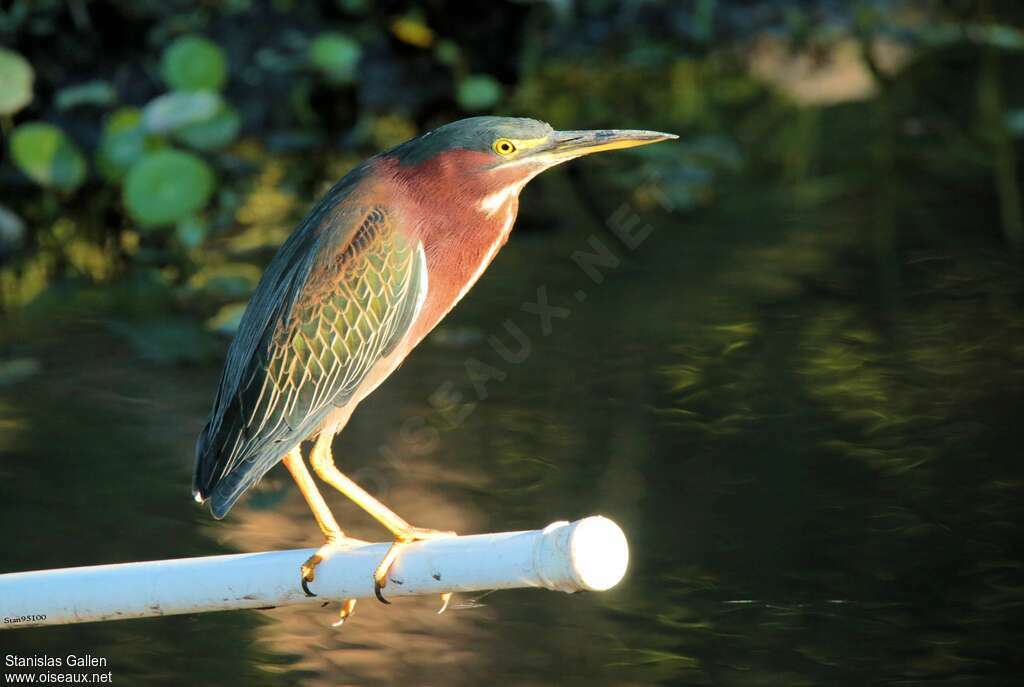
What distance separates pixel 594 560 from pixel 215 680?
63.2 inches

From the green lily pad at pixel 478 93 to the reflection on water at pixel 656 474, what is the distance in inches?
40.4

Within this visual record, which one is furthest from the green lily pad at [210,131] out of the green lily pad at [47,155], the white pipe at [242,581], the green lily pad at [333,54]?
the white pipe at [242,581]

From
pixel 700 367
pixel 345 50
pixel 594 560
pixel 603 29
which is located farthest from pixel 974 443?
pixel 603 29

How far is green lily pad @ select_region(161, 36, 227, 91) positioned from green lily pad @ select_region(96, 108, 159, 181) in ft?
0.76

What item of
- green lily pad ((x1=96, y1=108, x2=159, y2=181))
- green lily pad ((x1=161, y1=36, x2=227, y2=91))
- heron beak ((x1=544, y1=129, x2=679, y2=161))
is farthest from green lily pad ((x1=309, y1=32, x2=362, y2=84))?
heron beak ((x1=544, y1=129, x2=679, y2=161))

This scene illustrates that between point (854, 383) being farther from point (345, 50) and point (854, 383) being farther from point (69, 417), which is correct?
point (345, 50)

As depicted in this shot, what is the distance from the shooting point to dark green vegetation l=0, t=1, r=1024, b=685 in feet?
11.9

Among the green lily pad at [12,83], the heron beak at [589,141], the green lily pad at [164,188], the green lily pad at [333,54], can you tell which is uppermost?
the green lily pad at [333,54]

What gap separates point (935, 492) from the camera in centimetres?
418

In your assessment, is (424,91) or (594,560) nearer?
(594,560)

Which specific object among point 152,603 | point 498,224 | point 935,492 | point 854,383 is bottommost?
point 152,603

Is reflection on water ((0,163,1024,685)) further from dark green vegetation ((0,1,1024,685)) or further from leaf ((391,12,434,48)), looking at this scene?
leaf ((391,12,434,48))

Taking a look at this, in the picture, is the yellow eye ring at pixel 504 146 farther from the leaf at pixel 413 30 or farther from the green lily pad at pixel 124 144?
the leaf at pixel 413 30

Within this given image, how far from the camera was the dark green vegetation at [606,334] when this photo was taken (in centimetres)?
363
